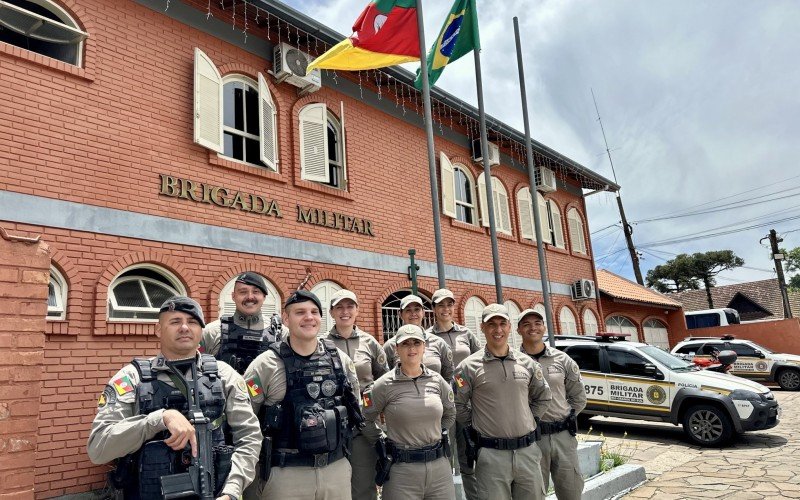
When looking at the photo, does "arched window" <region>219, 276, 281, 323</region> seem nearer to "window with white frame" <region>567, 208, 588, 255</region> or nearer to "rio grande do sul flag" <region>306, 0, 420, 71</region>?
"rio grande do sul flag" <region>306, 0, 420, 71</region>

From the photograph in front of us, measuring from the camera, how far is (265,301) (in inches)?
290

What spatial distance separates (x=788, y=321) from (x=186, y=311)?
2508 centimetres

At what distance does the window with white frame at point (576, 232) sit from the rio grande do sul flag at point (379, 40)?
9.59m

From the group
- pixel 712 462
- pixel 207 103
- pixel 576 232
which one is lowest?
pixel 712 462

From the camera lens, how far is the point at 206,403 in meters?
2.63

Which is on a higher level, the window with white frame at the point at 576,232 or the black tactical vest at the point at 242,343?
the window with white frame at the point at 576,232

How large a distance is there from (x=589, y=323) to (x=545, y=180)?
Answer: 453 centimetres

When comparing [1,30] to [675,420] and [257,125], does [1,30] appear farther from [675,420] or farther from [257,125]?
[675,420]

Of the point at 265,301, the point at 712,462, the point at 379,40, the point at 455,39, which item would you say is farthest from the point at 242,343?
the point at 712,462

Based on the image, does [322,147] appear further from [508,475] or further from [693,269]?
[693,269]

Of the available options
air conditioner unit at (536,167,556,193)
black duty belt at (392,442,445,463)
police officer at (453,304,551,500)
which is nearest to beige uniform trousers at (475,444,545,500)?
police officer at (453,304,551,500)

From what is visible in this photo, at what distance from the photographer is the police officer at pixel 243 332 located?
3.88 m

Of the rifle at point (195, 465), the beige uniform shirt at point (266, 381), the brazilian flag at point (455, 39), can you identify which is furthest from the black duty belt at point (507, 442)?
the brazilian flag at point (455, 39)

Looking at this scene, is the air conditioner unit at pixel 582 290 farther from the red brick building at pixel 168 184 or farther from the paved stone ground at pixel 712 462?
the red brick building at pixel 168 184
